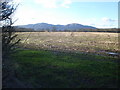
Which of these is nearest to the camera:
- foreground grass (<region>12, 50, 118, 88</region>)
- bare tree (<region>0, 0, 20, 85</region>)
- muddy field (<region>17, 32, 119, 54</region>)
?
foreground grass (<region>12, 50, 118, 88</region>)

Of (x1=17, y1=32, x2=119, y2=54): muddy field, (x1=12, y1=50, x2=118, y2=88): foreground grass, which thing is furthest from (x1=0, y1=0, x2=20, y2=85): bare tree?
(x1=17, y1=32, x2=119, y2=54): muddy field

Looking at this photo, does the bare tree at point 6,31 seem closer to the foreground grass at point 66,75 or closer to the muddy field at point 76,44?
the foreground grass at point 66,75

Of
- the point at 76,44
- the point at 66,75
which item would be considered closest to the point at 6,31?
the point at 66,75

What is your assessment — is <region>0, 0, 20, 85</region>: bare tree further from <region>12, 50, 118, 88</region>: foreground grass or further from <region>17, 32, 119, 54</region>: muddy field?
<region>17, 32, 119, 54</region>: muddy field

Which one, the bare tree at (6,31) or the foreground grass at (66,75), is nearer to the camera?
the foreground grass at (66,75)

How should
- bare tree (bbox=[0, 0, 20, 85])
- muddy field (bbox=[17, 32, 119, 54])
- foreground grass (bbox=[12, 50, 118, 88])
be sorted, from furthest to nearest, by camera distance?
muddy field (bbox=[17, 32, 119, 54]) → bare tree (bbox=[0, 0, 20, 85]) → foreground grass (bbox=[12, 50, 118, 88])

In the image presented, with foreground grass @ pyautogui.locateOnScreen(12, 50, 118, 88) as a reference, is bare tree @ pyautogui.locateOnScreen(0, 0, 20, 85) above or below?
above

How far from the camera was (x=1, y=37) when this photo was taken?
1580 cm

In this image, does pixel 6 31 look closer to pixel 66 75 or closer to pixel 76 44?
pixel 66 75

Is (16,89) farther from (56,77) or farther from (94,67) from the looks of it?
(94,67)

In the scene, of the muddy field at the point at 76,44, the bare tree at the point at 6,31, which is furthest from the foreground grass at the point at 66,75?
the muddy field at the point at 76,44

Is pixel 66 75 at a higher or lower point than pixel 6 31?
lower

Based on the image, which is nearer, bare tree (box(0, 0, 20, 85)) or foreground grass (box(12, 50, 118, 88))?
foreground grass (box(12, 50, 118, 88))

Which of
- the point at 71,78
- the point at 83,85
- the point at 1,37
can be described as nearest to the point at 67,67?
the point at 71,78
